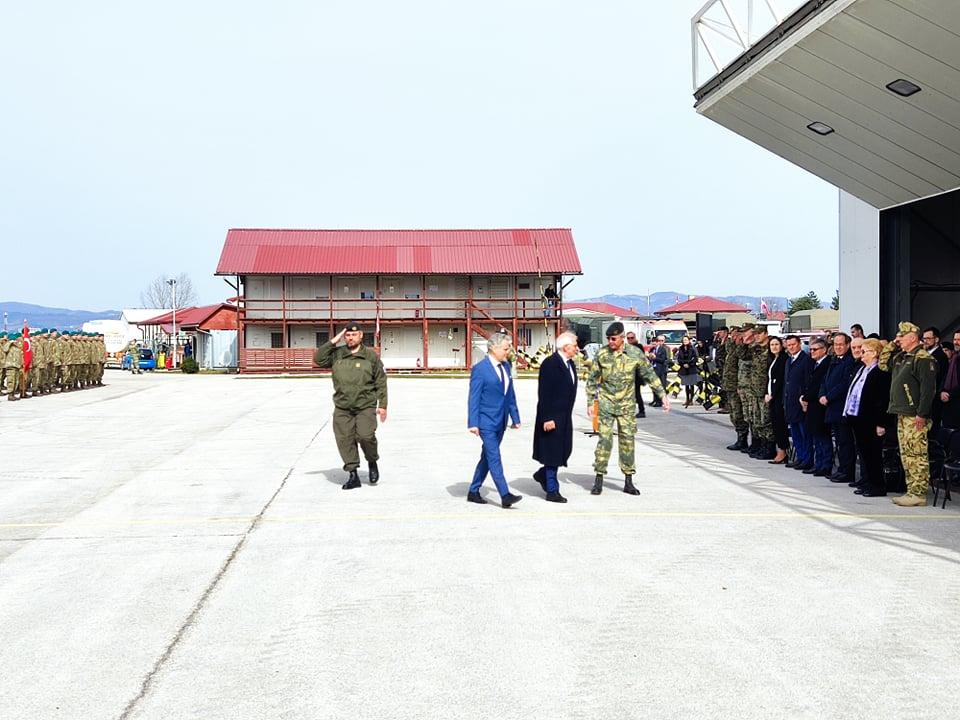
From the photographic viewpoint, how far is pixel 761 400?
13688 millimetres

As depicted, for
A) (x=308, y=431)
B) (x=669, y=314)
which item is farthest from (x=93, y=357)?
(x=669, y=314)

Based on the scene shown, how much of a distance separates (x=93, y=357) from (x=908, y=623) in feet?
108

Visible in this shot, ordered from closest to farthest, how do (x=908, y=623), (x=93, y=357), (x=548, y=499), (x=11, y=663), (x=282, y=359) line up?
(x=11, y=663)
(x=908, y=623)
(x=548, y=499)
(x=93, y=357)
(x=282, y=359)

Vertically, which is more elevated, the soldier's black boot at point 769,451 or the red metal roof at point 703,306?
the red metal roof at point 703,306

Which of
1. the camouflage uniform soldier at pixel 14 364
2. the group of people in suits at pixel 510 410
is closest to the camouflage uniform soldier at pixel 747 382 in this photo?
the group of people in suits at pixel 510 410

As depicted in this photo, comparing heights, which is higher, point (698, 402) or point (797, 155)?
point (797, 155)

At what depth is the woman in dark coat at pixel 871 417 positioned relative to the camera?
33.6 ft

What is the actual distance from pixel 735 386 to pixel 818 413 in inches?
119

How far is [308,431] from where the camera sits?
17688mm

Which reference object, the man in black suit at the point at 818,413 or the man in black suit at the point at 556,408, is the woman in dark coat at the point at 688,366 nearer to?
the man in black suit at the point at 818,413

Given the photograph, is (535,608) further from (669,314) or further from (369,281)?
(669,314)

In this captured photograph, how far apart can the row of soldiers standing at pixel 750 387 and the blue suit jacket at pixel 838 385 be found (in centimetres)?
218

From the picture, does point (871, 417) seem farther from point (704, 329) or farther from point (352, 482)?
point (704, 329)

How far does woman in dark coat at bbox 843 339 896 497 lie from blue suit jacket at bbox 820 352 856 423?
1.76ft
